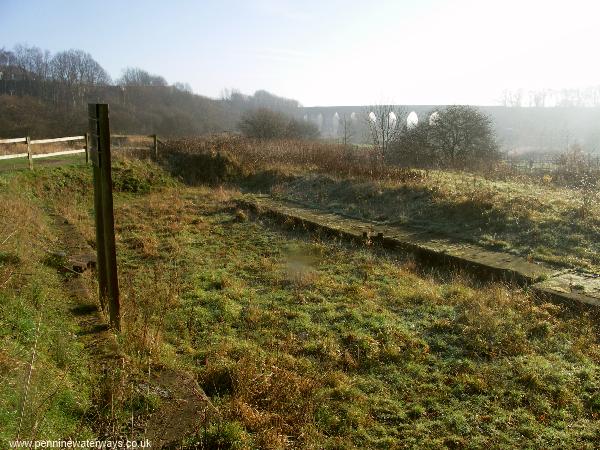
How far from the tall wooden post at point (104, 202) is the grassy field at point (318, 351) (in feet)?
1.30

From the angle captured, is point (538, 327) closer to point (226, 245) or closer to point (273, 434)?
point (273, 434)

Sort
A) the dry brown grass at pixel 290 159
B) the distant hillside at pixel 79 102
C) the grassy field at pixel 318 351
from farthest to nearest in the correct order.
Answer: the distant hillside at pixel 79 102
the dry brown grass at pixel 290 159
the grassy field at pixel 318 351

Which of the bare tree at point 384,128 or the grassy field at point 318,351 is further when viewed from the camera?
the bare tree at point 384,128

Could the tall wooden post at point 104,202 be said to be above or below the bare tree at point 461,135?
below

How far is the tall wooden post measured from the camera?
4461 mm

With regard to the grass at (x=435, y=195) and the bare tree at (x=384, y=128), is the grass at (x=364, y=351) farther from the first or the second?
the bare tree at (x=384, y=128)

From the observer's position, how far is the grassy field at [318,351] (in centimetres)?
365

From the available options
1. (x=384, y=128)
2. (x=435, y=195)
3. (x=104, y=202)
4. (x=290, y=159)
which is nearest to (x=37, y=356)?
(x=104, y=202)

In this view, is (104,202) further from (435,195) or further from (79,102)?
(79,102)

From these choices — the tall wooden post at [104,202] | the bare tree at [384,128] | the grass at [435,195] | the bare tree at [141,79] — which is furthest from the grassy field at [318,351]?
the bare tree at [141,79]

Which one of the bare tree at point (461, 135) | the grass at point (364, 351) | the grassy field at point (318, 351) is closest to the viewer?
the grassy field at point (318, 351)

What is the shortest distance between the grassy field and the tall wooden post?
1.30ft

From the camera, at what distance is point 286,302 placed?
6738mm

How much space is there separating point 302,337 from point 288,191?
10672 mm
